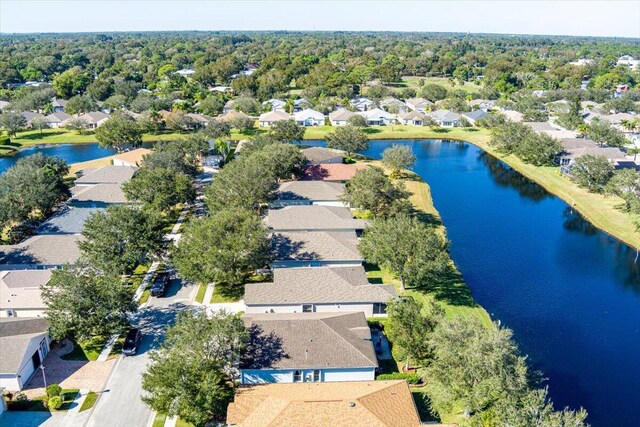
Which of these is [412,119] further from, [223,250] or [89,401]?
[89,401]

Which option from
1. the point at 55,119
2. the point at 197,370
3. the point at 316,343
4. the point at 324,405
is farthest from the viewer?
the point at 55,119

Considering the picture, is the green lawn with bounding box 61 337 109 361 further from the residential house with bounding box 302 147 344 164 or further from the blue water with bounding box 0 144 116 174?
the blue water with bounding box 0 144 116 174

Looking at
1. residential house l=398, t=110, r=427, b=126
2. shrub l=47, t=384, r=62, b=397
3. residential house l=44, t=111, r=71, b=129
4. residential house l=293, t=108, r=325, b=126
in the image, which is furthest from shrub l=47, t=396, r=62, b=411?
residential house l=398, t=110, r=427, b=126

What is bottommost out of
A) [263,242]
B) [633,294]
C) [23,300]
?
[633,294]

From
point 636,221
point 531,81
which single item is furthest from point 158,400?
point 531,81

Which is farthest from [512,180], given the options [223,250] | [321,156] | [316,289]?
[223,250]

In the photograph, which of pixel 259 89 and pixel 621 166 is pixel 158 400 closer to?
pixel 621 166
